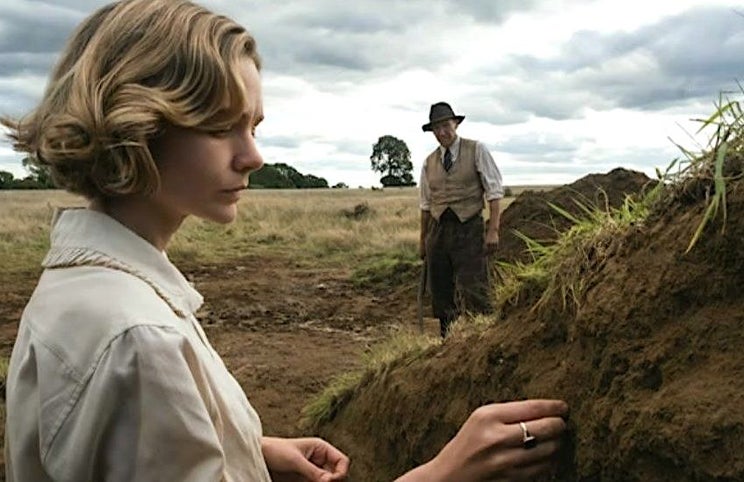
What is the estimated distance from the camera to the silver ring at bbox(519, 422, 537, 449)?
6.36 ft

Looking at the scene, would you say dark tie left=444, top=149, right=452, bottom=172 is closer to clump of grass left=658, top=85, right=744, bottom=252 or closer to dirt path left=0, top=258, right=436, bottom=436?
dirt path left=0, top=258, right=436, bottom=436

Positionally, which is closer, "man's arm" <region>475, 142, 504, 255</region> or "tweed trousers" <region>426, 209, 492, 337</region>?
"man's arm" <region>475, 142, 504, 255</region>

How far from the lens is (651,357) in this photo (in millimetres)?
2170

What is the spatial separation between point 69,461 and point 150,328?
234 millimetres

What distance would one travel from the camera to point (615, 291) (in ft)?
7.78

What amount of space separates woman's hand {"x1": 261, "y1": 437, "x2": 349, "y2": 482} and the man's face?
6.21m

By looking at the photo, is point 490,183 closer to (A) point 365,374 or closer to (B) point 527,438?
(A) point 365,374

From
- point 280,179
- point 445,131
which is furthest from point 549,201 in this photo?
point 280,179

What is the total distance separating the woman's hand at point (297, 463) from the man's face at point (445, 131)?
6.21 metres

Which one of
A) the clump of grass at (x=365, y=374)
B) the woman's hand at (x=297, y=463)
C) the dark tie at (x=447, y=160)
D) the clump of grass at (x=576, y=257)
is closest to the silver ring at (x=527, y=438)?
the woman's hand at (x=297, y=463)

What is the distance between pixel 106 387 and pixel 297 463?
0.78 meters

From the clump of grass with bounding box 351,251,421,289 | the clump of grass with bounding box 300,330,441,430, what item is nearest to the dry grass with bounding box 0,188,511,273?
the clump of grass with bounding box 351,251,421,289

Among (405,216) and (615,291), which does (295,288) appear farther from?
(405,216)

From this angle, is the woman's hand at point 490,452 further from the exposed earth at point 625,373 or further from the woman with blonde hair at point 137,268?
the exposed earth at point 625,373
